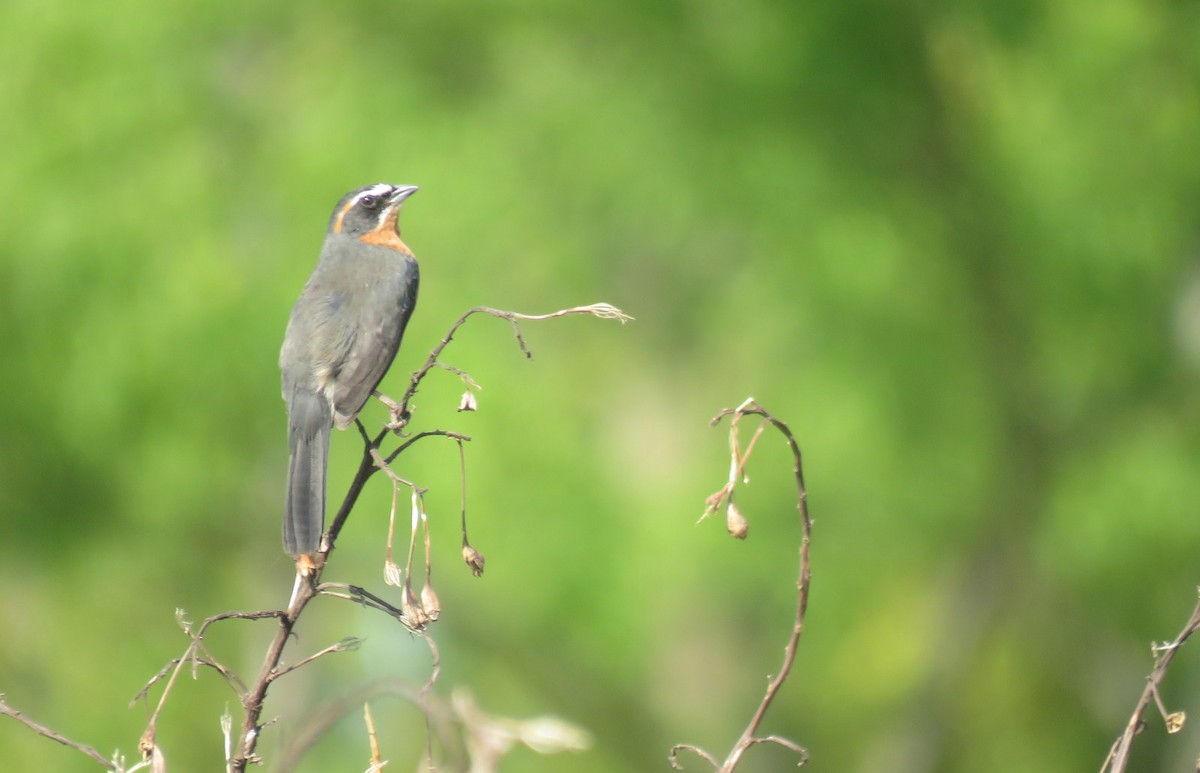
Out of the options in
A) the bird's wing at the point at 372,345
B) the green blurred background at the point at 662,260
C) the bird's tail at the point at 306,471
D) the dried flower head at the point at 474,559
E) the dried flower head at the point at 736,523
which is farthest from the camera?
the green blurred background at the point at 662,260

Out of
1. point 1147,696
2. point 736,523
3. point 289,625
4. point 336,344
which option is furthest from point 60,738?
point 336,344

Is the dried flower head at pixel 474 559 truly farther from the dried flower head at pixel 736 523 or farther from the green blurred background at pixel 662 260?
the green blurred background at pixel 662 260

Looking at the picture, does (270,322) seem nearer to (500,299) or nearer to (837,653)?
(500,299)

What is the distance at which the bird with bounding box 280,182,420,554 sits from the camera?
3852 millimetres

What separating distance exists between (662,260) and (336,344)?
8067 millimetres

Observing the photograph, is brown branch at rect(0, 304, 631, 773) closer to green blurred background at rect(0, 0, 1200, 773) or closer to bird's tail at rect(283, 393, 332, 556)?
bird's tail at rect(283, 393, 332, 556)

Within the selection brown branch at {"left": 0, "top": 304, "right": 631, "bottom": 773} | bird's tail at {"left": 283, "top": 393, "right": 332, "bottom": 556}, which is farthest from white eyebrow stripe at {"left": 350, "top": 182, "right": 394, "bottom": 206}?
brown branch at {"left": 0, "top": 304, "right": 631, "bottom": 773}

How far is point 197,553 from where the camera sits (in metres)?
12.0

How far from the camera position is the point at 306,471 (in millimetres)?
3697

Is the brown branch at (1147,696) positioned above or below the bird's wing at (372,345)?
below

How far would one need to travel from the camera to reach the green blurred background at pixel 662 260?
9008 mm

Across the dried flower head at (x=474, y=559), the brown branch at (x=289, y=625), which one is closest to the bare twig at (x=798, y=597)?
the brown branch at (x=289, y=625)

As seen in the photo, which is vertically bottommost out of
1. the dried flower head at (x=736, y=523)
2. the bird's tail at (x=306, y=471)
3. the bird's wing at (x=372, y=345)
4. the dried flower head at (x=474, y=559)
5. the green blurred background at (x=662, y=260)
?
the dried flower head at (x=736, y=523)

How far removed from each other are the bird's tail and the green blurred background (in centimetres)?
518
